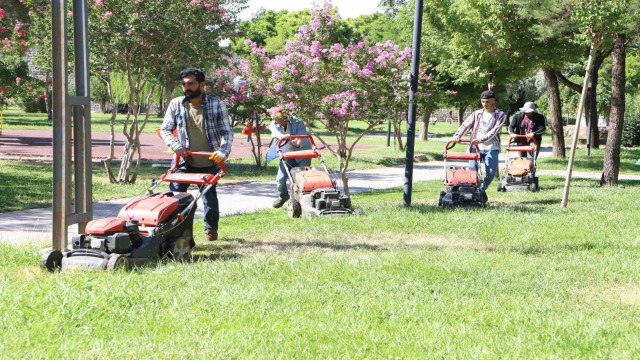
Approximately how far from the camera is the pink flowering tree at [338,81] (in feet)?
37.1

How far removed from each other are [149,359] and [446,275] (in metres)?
3.01

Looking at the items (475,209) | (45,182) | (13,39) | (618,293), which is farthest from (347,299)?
(13,39)

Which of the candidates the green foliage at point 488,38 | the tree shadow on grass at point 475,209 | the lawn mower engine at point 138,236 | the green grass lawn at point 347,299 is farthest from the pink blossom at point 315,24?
the green foliage at point 488,38

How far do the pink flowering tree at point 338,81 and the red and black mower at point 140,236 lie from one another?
4204 mm

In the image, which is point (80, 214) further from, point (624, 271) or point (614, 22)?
point (614, 22)

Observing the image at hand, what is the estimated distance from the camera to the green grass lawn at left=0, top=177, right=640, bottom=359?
4.26m

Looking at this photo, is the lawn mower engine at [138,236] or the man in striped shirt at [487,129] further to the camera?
the man in striped shirt at [487,129]

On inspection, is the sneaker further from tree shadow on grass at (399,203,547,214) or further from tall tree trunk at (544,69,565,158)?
tall tree trunk at (544,69,565,158)

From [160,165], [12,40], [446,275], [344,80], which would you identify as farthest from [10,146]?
[446,275]

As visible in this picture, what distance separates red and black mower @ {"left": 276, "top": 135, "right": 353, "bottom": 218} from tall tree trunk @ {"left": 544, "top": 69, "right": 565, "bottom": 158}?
1650 centimetres

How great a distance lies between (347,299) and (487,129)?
7175 mm

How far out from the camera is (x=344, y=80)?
11570 millimetres

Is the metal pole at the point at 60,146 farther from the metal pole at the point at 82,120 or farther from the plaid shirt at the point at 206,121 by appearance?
the plaid shirt at the point at 206,121

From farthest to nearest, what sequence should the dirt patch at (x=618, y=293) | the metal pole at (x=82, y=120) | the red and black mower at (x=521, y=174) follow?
the red and black mower at (x=521, y=174) → the metal pole at (x=82, y=120) → the dirt patch at (x=618, y=293)
